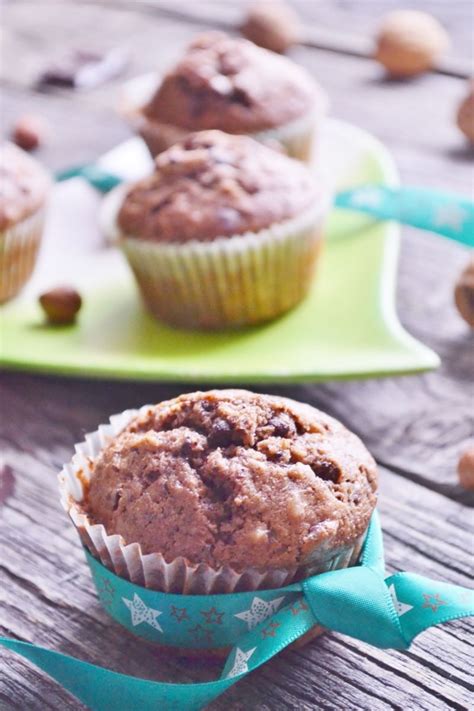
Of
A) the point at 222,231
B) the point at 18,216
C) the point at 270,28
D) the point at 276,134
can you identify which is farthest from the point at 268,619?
the point at 270,28

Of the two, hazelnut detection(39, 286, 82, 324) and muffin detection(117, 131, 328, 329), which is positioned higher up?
muffin detection(117, 131, 328, 329)

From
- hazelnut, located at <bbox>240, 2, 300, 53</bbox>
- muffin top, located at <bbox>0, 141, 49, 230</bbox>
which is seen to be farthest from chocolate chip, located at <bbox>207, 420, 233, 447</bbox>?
hazelnut, located at <bbox>240, 2, 300, 53</bbox>

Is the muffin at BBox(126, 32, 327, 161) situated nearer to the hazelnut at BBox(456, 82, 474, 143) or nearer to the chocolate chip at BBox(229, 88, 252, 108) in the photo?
the chocolate chip at BBox(229, 88, 252, 108)

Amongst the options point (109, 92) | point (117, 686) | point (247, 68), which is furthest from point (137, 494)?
point (109, 92)

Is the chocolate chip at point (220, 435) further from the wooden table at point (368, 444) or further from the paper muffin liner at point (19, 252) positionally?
the paper muffin liner at point (19, 252)

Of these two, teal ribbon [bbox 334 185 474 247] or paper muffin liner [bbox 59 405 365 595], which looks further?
teal ribbon [bbox 334 185 474 247]

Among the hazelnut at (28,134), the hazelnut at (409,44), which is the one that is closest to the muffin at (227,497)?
the hazelnut at (28,134)

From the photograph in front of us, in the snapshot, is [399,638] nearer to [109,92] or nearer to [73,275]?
[73,275]
